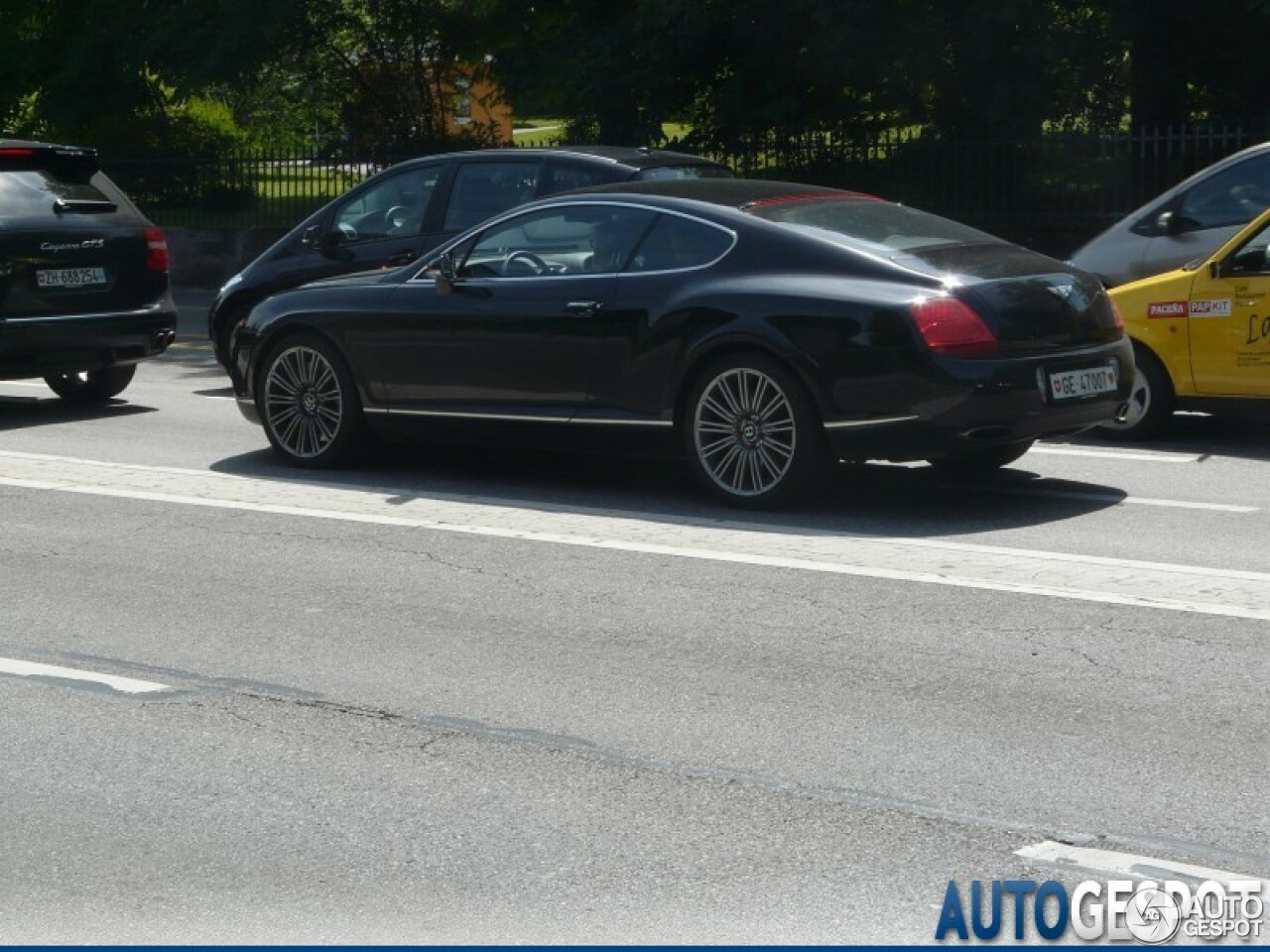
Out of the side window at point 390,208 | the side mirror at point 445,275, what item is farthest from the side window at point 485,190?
the side mirror at point 445,275

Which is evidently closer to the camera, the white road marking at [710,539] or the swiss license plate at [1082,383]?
the white road marking at [710,539]

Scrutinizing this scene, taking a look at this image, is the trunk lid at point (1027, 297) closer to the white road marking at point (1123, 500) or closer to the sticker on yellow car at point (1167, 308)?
the white road marking at point (1123, 500)

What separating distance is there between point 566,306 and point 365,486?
146cm

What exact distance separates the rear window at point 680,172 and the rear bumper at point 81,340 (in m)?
3.47

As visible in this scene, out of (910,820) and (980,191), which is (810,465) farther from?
(980,191)

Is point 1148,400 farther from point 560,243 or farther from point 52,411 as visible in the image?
point 52,411

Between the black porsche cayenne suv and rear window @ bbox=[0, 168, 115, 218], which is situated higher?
rear window @ bbox=[0, 168, 115, 218]

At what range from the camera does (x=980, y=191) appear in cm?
2311

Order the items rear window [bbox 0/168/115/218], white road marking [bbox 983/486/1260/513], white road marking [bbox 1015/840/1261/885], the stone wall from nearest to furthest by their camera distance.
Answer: white road marking [bbox 1015/840/1261/885] < white road marking [bbox 983/486/1260/513] < rear window [bbox 0/168/115/218] < the stone wall

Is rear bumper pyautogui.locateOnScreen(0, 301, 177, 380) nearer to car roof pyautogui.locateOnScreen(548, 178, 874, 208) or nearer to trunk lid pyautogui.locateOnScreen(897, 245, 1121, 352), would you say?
car roof pyautogui.locateOnScreen(548, 178, 874, 208)

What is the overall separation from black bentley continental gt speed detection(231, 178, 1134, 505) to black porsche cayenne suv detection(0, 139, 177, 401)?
8.80 ft

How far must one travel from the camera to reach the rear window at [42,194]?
13.8 metres

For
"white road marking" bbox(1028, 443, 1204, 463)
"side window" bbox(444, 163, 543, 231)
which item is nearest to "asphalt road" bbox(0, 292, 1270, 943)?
"white road marking" bbox(1028, 443, 1204, 463)

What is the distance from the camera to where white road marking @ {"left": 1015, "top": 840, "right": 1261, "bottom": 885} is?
5.06 meters
